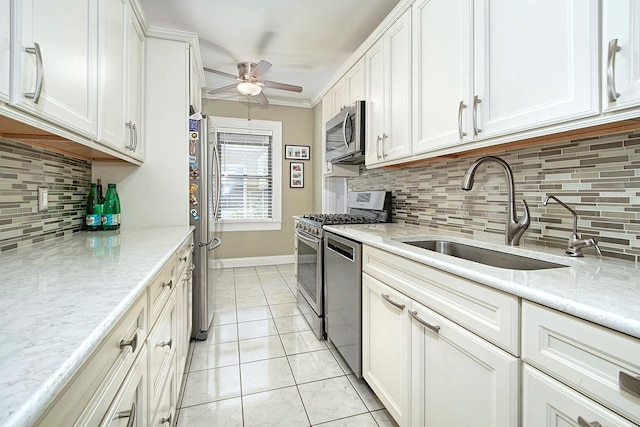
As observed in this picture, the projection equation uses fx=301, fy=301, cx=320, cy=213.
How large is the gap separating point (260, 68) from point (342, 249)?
204cm

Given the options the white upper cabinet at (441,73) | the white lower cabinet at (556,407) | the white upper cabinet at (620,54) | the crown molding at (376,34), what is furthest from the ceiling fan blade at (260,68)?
the white lower cabinet at (556,407)

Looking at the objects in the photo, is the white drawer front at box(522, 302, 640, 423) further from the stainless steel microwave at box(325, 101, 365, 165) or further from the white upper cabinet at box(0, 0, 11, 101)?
the stainless steel microwave at box(325, 101, 365, 165)

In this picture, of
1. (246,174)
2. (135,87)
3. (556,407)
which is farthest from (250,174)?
(556,407)

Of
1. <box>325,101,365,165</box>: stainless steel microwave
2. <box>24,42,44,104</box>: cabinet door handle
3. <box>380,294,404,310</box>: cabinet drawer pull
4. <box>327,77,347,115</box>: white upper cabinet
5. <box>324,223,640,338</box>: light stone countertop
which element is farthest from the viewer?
<box>327,77,347,115</box>: white upper cabinet

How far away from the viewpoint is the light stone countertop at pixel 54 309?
1.22 feet

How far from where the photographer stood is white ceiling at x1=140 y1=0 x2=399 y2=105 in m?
2.35

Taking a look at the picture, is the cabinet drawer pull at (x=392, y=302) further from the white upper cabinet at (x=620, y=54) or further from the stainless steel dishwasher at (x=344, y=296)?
the white upper cabinet at (x=620, y=54)

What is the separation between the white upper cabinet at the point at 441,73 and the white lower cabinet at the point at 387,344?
85 cm

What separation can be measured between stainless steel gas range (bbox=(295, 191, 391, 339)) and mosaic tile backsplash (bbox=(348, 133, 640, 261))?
0.58 metres

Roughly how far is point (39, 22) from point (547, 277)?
170cm

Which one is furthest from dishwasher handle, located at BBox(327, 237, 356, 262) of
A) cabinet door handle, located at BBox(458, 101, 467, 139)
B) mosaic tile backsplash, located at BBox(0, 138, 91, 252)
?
mosaic tile backsplash, located at BBox(0, 138, 91, 252)

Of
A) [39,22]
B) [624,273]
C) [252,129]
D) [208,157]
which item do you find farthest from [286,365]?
[252,129]

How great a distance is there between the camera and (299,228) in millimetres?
2834

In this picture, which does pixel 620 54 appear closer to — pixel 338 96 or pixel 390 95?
pixel 390 95
